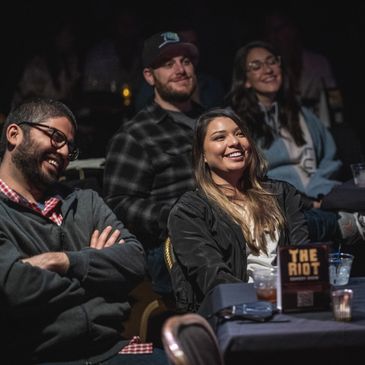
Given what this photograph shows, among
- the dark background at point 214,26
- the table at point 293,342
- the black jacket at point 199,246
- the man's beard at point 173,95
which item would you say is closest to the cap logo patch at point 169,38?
the man's beard at point 173,95

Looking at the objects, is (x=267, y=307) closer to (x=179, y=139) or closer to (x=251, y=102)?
(x=179, y=139)

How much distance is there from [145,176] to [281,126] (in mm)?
1172

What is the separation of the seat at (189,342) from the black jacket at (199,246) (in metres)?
1.10

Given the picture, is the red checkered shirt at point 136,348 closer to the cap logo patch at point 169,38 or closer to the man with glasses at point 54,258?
the man with glasses at point 54,258

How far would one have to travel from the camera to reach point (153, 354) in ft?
10.5

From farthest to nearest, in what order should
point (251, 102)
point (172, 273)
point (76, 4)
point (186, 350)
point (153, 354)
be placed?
point (76, 4), point (251, 102), point (172, 273), point (153, 354), point (186, 350)

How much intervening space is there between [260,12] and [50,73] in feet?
6.56

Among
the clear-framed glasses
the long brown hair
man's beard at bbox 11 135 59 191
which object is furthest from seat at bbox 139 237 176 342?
the clear-framed glasses

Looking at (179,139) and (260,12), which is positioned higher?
(260,12)

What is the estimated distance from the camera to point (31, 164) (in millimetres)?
3275

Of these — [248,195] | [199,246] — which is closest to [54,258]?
[199,246]

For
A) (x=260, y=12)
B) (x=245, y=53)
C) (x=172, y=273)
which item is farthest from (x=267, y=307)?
(x=260, y=12)

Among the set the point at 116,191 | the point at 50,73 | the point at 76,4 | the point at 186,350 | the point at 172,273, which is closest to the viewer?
the point at 186,350

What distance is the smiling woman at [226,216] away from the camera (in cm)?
349
